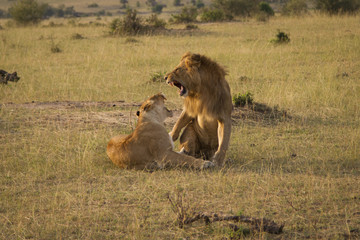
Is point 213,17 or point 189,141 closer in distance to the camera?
point 189,141

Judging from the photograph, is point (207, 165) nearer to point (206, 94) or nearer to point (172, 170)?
point (172, 170)

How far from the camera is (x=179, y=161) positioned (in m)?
5.23

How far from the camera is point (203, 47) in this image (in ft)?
47.2

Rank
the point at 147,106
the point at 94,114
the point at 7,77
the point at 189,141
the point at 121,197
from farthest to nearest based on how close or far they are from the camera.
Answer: the point at 7,77 → the point at 94,114 → the point at 189,141 → the point at 147,106 → the point at 121,197

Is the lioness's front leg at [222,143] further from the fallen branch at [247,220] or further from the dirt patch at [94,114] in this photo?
the dirt patch at [94,114]

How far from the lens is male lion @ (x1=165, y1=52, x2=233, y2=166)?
524 centimetres

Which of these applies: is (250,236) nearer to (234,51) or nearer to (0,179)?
(0,179)

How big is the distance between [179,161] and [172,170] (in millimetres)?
128

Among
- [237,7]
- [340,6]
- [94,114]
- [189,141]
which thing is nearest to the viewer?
[189,141]

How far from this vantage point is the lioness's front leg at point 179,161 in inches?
205

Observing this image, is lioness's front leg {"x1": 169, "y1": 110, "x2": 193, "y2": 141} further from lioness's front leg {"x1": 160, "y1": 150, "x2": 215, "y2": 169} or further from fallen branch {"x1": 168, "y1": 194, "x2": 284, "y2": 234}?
fallen branch {"x1": 168, "y1": 194, "x2": 284, "y2": 234}

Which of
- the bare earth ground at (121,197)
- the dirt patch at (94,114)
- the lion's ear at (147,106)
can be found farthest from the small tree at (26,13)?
the lion's ear at (147,106)

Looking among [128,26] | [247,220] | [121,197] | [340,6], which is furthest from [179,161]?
[340,6]

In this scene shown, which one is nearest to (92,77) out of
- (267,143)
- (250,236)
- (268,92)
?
(268,92)
